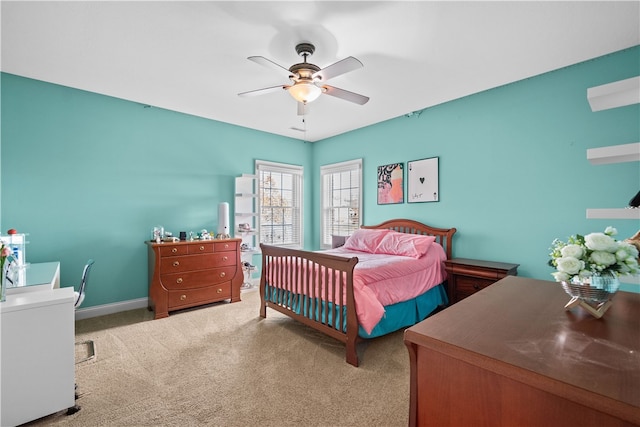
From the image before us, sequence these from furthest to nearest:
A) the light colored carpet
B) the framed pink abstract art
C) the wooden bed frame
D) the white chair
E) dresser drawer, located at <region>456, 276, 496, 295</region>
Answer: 1. the framed pink abstract art
2. dresser drawer, located at <region>456, 276, 496, 295</region>
3. the white chair
4. the wooden bed frame
5. the light colored carpet

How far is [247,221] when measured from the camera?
4957mm

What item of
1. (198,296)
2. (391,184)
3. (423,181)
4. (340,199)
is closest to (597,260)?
(423,181)

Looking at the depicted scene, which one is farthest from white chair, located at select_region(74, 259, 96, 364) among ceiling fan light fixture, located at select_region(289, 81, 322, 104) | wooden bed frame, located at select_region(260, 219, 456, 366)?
ceiling fan light fixture, located at select_region(289, 81, 322, 104)

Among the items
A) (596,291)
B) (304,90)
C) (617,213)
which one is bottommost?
(596,291)

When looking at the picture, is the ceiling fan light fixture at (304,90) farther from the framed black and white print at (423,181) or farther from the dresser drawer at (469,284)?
the dresser drawer at (469,284)

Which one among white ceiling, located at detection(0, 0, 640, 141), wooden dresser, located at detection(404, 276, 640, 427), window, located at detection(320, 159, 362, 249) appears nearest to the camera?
wooden dresser, located at detection(404, 276, 640, 427)

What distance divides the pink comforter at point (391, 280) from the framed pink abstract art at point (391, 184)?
1.11 metres

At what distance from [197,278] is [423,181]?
3371mm

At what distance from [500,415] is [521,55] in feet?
10.0

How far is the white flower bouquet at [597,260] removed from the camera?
114 centimetres

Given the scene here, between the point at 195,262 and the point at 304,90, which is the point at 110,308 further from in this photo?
the point at 304,90

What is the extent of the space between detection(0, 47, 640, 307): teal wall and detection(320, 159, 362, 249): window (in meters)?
0.70

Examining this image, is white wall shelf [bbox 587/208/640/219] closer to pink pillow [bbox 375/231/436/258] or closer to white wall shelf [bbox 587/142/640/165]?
white wall shelf [bbox 587/142/640/165]

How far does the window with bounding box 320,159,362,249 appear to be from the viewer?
516 cm
